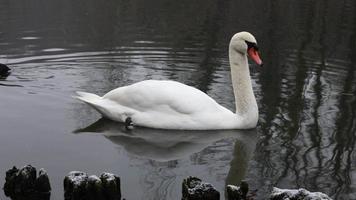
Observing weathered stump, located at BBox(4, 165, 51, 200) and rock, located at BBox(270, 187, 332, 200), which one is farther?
weathered stump, located at BBox(4, 165, 51, 200)

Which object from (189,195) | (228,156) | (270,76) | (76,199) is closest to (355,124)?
(228,156)

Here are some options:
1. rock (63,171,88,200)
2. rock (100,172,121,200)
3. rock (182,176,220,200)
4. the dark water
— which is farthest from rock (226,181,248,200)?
rock (63,171,88,200)

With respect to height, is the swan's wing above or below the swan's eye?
below

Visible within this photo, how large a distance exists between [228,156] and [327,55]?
6760mm

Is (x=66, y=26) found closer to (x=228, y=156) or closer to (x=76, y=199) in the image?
(x=228, y=156)

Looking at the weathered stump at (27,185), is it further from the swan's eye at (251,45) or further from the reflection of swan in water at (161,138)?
the swan's eye at (251,45)

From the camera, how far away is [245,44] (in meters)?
8.23

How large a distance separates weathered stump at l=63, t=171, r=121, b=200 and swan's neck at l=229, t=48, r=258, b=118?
116 inches

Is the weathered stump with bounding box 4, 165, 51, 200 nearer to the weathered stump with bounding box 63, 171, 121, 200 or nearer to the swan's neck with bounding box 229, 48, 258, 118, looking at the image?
the weathered stump with bounding box 63, 171, 121, 200

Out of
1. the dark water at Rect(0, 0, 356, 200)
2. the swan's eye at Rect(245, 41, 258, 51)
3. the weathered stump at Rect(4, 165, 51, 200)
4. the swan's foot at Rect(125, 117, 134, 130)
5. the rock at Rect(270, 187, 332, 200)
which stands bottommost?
the dark water at Rect(0, 0, 356, 200)

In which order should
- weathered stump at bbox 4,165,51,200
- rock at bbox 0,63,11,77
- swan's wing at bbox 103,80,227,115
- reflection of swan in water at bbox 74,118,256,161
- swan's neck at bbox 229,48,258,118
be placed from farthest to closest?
rock at bbox 0,63,11,77, swan's neck at bbox 229,48,258,118, swan's wing at bbox 103,80,227,115, reflection of swan in water at bbox 74,118,256,161, weathered stump at bbox 4,165,51,200

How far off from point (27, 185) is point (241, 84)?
346 cm

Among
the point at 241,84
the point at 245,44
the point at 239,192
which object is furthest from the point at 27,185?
the point at 245,44

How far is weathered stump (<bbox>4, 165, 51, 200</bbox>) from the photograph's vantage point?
566cm
